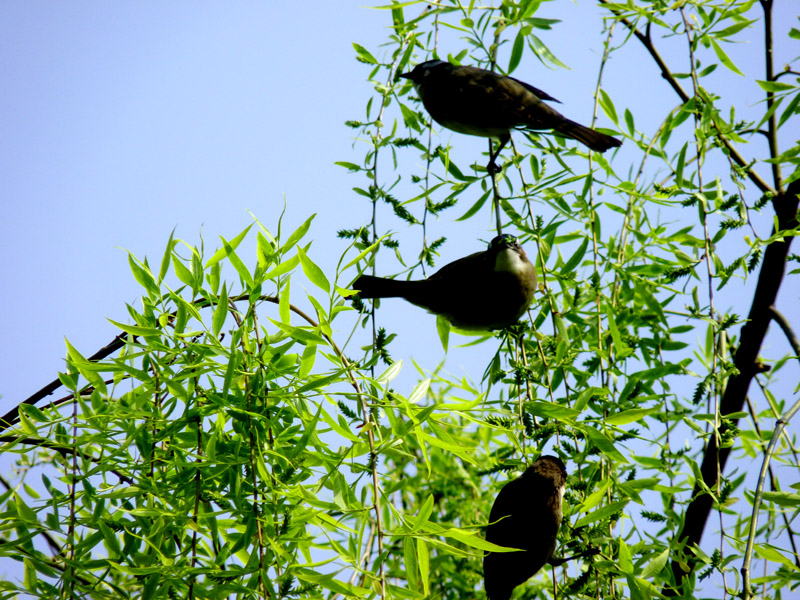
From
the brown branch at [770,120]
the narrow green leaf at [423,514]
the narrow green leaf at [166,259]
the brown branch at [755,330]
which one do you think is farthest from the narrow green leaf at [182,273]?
the brown branch at [770,120]

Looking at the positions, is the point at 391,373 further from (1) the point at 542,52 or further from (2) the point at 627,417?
(1) the point at 542,52

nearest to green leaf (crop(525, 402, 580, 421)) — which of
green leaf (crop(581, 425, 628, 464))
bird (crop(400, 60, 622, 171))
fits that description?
green leaf (crop(581, 425, 628, 464))

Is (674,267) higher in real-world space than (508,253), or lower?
lower

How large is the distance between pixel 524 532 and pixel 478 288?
0.51 m

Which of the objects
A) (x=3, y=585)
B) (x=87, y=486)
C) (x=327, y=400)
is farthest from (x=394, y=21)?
(x=3, y=585)

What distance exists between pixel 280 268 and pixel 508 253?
0.58 metres

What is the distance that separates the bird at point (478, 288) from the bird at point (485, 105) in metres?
0.21

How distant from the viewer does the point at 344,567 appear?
0.99m

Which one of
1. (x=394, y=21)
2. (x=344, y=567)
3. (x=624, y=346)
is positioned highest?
(x=394, y=21)

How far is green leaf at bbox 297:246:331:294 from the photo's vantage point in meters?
1.00

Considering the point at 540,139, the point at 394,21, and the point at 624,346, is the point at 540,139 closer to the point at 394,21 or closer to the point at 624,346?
the point at 394,21

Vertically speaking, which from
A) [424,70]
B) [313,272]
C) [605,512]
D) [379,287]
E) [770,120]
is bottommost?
[605,512]

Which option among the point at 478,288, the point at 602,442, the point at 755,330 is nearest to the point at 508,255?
the point at 478,288

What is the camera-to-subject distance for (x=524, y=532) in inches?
55.7
